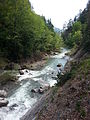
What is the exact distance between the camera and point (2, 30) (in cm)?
3588

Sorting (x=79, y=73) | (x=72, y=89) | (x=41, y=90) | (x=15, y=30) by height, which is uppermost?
(x=15, y=30)

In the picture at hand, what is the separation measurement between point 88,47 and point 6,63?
17905 mm

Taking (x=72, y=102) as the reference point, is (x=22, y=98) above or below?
below

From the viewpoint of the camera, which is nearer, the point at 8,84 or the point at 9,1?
the point at 8,84

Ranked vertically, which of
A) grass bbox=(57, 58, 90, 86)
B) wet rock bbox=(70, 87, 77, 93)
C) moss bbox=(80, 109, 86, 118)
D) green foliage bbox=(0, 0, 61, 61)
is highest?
green foliage bbox=(0, 0, 61, 61)

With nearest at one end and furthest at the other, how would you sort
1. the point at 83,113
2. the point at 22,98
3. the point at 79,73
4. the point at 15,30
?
1. the point at 83,113
2. the point at 79,73
3. the point at 22,98
4. the point at 15,30

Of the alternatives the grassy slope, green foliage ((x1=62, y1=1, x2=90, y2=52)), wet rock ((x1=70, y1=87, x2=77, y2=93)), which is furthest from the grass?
green foliage ((x1=62, y1=1, x2=90, y2=52))

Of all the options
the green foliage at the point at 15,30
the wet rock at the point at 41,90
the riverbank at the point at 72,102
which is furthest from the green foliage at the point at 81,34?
the green foliage at the point at 15,30

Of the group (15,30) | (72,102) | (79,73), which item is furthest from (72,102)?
(15,30)

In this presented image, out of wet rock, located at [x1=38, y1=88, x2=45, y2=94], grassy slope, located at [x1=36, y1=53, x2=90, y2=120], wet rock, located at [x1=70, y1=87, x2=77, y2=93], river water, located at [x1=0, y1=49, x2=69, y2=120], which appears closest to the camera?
grassy slope, located at [x1=36, y1=53, x2=90, y2=120]

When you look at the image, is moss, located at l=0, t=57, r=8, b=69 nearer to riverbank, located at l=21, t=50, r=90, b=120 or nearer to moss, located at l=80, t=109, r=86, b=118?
riverbank, located at l=21, t=50, r=90, b=120

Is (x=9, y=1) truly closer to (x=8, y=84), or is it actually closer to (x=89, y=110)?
(x=8, y=84)

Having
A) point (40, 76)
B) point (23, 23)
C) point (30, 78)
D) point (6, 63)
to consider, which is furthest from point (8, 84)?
point (23, 23)

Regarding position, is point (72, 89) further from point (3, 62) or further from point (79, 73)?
point (3, 62)
